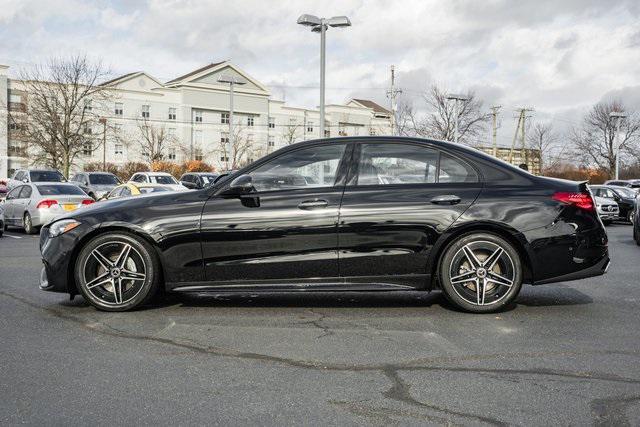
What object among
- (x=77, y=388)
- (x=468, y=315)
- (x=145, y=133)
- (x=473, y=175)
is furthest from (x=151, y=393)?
(x=145, y=133)

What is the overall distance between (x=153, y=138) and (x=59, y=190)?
53.6 metres

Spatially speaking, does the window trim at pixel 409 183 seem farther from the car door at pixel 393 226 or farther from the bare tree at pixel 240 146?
the bare tree at pixel 240 146

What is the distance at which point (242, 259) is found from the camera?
224 inches

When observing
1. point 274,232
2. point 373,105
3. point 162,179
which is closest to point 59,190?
point 162,179

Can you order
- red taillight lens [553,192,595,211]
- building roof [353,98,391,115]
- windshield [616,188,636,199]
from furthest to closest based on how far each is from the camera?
building roof [353,98,391,115] → windshield [616,188,636,199] → red taillight lens [553,192,595,211]

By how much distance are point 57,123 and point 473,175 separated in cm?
4754

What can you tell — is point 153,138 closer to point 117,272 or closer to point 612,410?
point 117,272

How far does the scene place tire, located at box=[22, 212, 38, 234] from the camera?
55.5ft

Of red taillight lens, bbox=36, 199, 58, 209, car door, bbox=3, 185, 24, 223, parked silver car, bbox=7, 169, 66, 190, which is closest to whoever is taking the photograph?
red taillight lens, bbox=36, 199, 58, 209

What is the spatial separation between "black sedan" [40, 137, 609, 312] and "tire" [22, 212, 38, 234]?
1211 centimetres

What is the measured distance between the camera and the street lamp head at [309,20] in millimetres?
20000

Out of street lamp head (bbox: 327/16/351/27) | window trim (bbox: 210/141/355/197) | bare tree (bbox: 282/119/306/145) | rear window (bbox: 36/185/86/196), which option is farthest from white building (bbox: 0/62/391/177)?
window trim (bbox: 210/141/355/197)

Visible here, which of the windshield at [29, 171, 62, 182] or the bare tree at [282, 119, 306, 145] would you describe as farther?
the bare tree at [282, 119, 306, 145]

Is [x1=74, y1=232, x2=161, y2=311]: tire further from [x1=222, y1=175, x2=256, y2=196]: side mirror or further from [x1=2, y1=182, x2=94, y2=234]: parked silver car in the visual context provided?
[x1=2, y1=182, x2=94, y2=234]: parked silver car
